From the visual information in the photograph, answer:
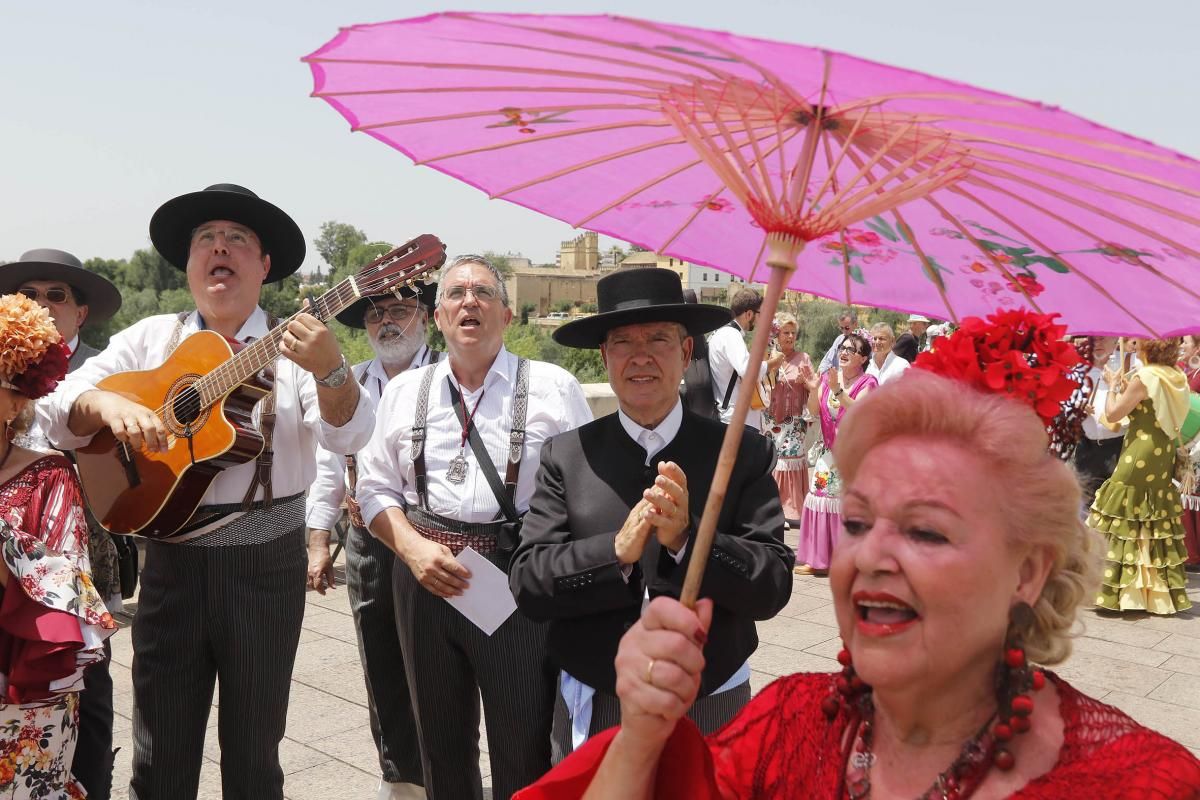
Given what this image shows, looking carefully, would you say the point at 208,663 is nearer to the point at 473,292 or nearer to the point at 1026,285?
the point at 473,292

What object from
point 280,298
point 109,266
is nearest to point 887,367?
point 280,298

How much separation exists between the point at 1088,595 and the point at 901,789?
450mm

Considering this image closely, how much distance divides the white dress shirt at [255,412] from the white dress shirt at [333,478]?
32.7 inches

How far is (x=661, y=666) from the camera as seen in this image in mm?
1601

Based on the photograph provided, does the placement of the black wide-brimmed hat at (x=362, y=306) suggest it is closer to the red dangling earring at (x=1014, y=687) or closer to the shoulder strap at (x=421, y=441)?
the shoulder strap at (x=421, y=441)

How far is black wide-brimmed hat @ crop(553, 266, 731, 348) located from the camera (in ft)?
10.5

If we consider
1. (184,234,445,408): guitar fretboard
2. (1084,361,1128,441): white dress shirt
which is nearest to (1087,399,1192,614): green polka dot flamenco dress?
(1084,361,1128,441): white dress shirt

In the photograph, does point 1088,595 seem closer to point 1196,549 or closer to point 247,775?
point 247,775

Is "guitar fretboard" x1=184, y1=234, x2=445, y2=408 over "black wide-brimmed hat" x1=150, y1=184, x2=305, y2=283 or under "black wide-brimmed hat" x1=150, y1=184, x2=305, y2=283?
under

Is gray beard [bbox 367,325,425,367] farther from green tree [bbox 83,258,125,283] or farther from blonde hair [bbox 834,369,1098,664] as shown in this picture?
green tree [bbox 83,258,125,283]

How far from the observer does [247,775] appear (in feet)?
12.3

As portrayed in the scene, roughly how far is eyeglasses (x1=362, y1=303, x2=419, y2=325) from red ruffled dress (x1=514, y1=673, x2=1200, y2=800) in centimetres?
366

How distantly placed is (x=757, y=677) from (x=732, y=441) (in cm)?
465

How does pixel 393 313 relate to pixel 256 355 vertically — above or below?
above
